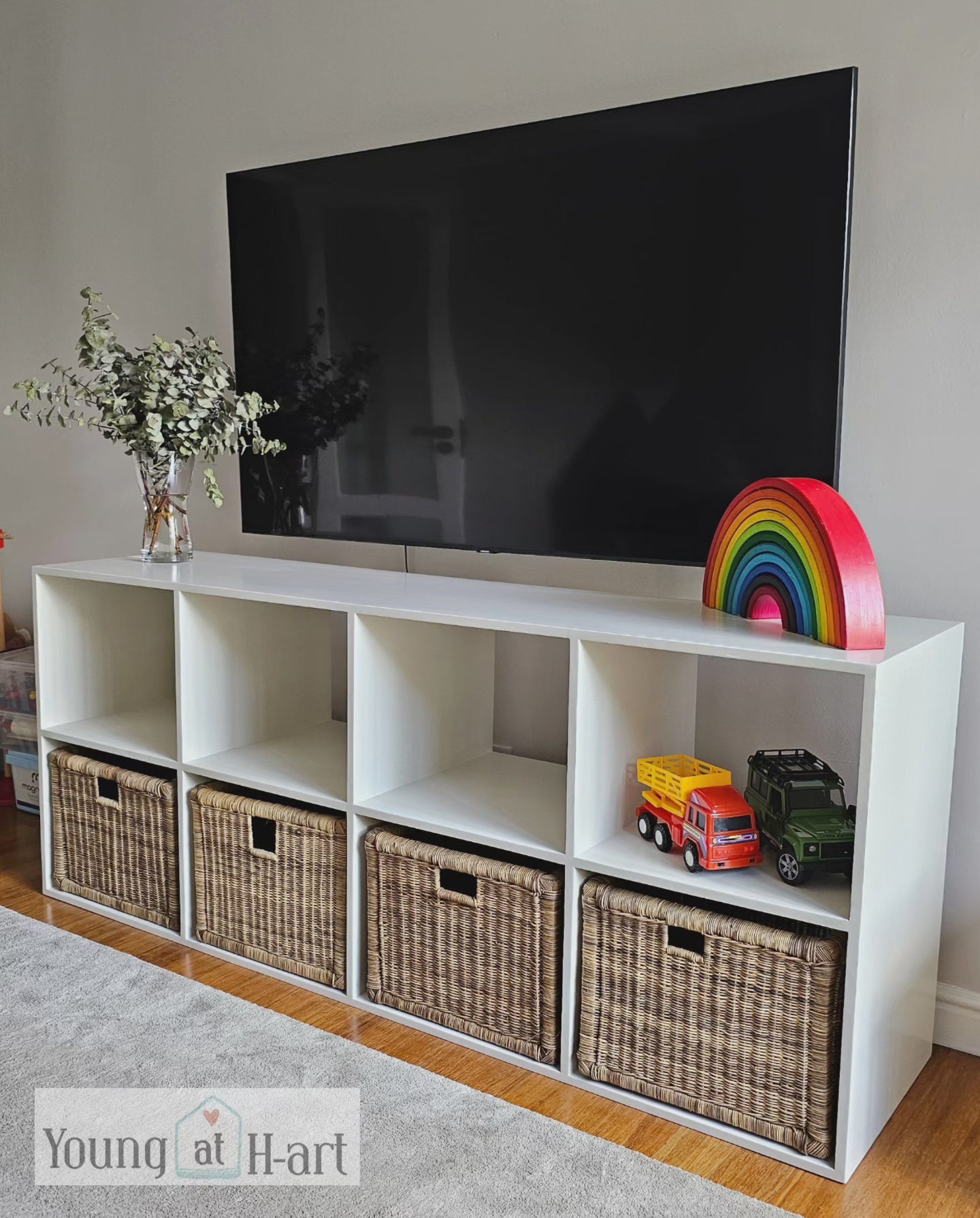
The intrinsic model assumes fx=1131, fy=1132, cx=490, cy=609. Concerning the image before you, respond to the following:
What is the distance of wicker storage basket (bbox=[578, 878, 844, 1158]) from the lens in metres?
1.55

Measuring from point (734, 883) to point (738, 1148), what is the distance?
38 cm

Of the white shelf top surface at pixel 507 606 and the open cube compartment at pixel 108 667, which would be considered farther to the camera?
the open cube compartment at pixel 108 667

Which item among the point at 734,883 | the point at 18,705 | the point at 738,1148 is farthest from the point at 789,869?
the point at 18,705

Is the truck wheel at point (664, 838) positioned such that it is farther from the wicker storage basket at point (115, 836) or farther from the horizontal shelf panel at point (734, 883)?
the wicker storage basket at point (115, 836)

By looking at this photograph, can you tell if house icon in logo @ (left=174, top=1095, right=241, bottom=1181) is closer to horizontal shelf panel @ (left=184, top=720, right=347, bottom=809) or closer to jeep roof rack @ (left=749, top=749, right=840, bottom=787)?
horizontal shelf panel @ (left=184, top=720, right=347, bottom=809)

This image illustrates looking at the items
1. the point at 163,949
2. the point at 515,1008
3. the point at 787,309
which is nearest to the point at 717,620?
the point at 787,309

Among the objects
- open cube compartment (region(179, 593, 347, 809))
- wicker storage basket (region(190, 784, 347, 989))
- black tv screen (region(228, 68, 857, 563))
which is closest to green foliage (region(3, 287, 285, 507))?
black tv screen (region(228, 68, 857, 563))

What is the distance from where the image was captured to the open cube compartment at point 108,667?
235 centimetres

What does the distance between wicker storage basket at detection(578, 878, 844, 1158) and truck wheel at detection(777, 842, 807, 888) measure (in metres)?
0.08

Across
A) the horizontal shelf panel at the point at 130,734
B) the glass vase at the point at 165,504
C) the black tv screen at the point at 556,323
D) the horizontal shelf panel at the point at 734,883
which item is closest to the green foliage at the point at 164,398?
the glass vase at the point at 165,504

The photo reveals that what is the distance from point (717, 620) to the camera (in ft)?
5.72

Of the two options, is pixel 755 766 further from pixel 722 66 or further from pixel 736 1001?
pixel 722 66

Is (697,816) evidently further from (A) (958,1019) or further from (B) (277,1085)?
(B) (277,1085)

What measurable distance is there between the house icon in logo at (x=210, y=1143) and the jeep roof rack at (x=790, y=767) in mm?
943
